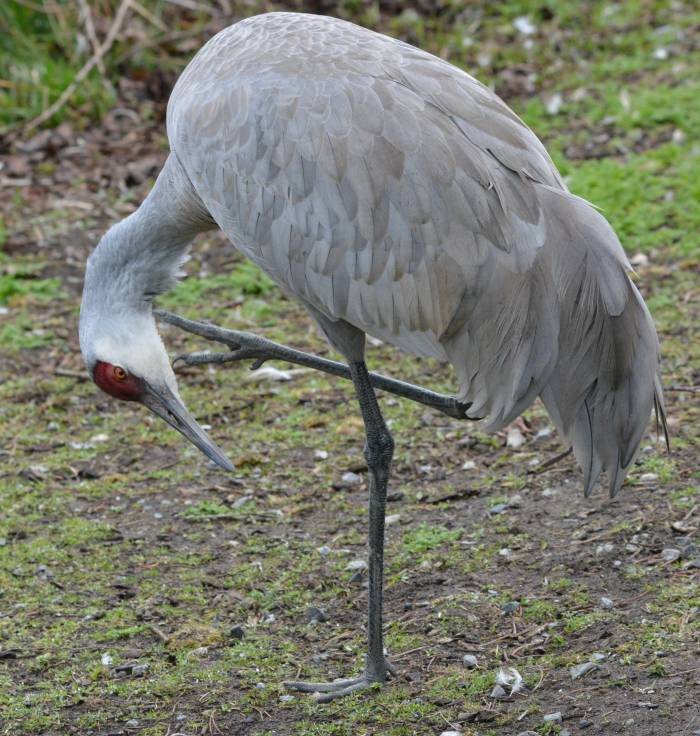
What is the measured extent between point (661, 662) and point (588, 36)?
6834 mm

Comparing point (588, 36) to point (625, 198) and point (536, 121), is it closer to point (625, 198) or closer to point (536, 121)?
point (536, 121)

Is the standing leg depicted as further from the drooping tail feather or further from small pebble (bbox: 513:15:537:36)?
small pebble (bbox: 513:15:537:36)

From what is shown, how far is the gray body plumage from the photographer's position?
3.82 meters

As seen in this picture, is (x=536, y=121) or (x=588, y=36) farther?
(x=588, y=36)

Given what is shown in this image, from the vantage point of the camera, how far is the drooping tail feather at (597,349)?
3.80 metres

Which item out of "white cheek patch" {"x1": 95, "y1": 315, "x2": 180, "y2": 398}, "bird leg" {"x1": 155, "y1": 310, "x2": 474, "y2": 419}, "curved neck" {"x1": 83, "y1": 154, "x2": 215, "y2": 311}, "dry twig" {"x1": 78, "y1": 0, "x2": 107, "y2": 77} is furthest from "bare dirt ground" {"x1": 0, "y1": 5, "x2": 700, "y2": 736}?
"dry twig" {"x1": 78, "y1": 0, "x2": 107, "y2": 77}

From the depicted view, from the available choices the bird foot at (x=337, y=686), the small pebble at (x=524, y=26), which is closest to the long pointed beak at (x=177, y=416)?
the bird foot at (x=337, y=686)

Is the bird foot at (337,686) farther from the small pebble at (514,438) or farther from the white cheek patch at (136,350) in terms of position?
the small pebble at (514,438)

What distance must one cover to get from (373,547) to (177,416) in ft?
3.10

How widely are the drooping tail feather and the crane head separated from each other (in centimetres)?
130

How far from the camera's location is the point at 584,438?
4.06 meters

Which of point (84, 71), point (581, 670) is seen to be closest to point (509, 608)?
point (581, 670)

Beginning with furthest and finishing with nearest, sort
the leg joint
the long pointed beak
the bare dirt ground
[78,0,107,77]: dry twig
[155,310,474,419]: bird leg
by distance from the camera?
1. [78,0,107,77]: dry twig
2. [155,310,474,419]: bird leg
3. the long pointed beak
4. the leg joint
5. the bare dirt ground

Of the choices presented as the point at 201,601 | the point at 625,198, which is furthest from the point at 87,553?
the point at 625,198
